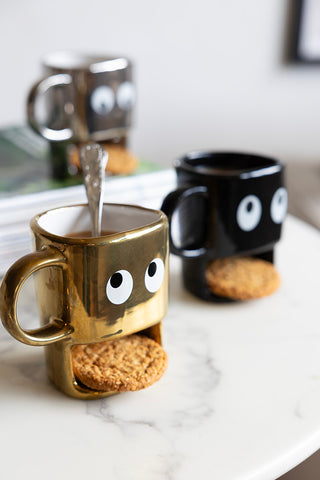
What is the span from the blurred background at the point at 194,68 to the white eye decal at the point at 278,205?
28.1 inches

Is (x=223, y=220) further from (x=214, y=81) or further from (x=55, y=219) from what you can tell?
(x=214, y=81)

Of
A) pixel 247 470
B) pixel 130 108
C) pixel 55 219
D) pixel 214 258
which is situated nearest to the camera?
pixel 247 470

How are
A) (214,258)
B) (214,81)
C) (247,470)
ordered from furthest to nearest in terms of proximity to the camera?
(214,81), (214,258), (247,470)

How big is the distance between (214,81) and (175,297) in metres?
1.19

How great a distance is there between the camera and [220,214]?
1.80 feet

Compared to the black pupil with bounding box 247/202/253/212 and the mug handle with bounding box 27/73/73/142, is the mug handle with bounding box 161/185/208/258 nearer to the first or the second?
the black pupil with bounding box 247/202/253/212

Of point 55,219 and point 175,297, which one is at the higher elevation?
point 55,219

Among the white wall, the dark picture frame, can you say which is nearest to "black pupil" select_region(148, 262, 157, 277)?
the white wall

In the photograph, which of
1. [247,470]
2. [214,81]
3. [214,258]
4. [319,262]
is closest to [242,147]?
[214,81]

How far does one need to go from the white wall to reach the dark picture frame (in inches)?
1.6

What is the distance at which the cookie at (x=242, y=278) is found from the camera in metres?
0.56

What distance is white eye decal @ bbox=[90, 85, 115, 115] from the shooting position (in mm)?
838

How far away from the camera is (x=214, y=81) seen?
165 centimetres

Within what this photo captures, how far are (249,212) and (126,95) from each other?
395 mm
